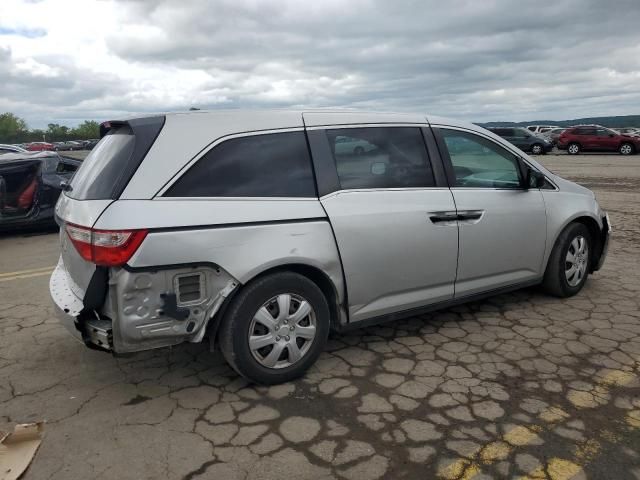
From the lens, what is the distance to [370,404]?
306 centimetres

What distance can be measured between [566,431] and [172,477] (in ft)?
6.41

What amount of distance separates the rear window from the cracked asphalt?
1212mm

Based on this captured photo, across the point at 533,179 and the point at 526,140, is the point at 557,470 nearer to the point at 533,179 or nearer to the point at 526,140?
the point at 533,179

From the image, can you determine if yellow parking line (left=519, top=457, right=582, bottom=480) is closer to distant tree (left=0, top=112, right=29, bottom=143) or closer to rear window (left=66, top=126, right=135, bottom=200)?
rear window (left=66, top=126, right=135, bottom=200)

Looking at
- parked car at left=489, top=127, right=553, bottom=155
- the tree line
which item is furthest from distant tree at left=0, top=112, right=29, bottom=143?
parked car at left=489, top=127, right=553, bottom=155

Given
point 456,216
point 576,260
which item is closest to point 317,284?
point 456,216

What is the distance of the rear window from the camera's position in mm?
2955

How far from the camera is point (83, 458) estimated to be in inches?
102

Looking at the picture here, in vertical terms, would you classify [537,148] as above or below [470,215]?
below

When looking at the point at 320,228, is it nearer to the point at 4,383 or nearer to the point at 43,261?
the point at 4,383

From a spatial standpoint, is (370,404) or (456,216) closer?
(370,404)

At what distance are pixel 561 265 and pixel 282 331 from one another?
2.76 metres

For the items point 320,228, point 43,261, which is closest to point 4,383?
point 320,228

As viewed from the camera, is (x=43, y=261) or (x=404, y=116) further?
(x=43, y=261)
